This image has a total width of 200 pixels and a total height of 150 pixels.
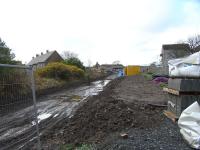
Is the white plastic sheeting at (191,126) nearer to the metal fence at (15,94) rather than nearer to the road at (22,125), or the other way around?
the metal fence at (15,94)

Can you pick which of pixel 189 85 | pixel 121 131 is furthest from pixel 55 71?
pixel 189 85

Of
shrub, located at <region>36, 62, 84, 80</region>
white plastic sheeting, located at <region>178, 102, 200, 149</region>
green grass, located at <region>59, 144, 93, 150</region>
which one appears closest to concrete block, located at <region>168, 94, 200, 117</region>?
white plastic sheeting, located at <region>178, 102, 200, 149</region>

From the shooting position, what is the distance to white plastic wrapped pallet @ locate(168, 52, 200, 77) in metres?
7.71

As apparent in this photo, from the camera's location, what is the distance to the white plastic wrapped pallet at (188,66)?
771 cm

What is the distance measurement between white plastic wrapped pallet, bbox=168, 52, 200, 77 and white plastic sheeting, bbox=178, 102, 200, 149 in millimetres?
1840

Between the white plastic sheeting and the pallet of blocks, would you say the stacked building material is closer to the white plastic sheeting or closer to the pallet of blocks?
the pallet of blocks

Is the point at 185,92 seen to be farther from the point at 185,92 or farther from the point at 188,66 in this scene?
the point at 188,66

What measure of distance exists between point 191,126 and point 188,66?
2565mm

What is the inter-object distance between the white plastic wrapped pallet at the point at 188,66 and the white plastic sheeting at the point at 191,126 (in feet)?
6.04

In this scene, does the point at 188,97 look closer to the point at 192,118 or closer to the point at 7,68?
the point at 192,118

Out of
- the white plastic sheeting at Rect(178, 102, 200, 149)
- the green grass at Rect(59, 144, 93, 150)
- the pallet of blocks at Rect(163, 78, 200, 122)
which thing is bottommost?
the green grass at Rect(59, 144, 93, 150)

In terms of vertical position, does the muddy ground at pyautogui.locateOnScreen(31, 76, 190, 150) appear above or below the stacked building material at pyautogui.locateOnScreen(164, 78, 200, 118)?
below

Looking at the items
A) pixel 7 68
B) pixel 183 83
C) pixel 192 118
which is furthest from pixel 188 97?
pixel 7 68

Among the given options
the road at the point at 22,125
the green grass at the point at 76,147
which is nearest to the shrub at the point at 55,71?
the road at the point at 22,125
